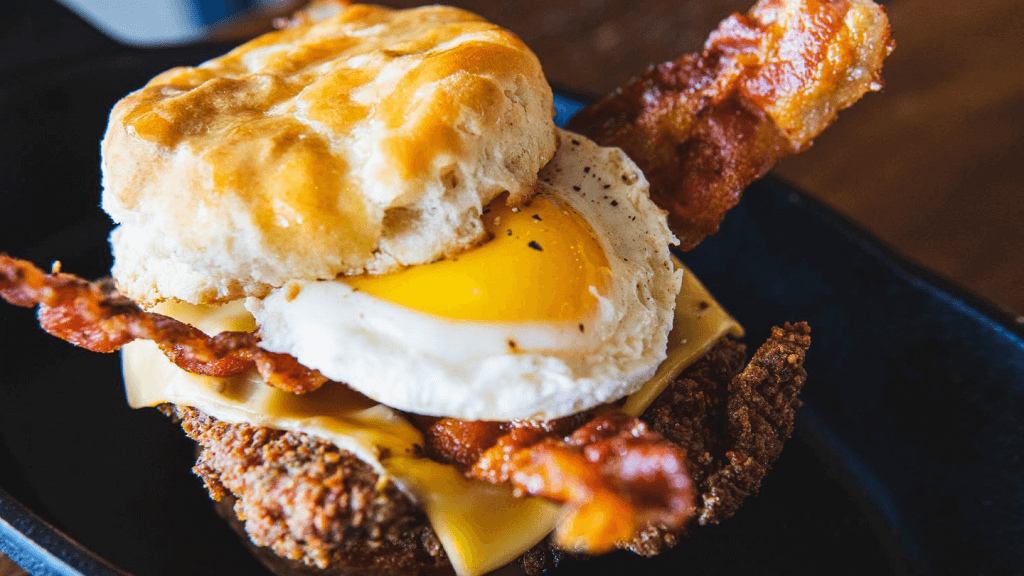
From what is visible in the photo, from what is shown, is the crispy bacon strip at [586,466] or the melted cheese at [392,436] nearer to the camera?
the crispy bacon strip at [586,466]

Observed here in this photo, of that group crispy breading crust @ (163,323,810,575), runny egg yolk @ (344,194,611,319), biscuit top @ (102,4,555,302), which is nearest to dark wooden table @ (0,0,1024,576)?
crispy breading crust @ (163,323,810,575)

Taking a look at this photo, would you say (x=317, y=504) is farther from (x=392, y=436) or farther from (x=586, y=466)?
(x=586, y=466)

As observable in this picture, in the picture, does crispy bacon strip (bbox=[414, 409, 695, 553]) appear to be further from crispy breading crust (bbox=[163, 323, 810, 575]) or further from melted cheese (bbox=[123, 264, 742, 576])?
crispy breading crust (bbox=[163, 323, 810, 575])

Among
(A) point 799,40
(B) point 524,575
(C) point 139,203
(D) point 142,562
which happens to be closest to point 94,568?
(D) point 142,562

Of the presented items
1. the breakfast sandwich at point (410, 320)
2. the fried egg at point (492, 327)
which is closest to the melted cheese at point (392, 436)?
the breakfast sandwich at point (410, 320)

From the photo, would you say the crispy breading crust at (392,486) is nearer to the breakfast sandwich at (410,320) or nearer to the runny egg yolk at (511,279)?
the breakfast sandwich at (410,320)

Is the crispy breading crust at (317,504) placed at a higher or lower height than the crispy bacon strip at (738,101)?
lower

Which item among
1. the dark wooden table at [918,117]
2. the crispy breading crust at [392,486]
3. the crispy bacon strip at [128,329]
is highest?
the crispy bacon strip at [128,329]

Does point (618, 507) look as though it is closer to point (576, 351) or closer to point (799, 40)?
point (576, 351)
